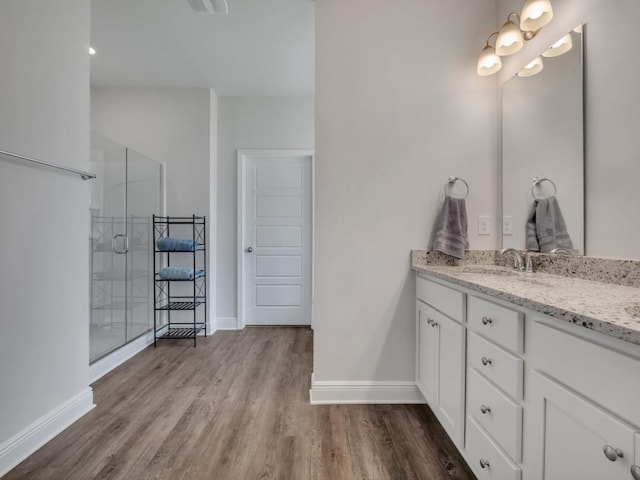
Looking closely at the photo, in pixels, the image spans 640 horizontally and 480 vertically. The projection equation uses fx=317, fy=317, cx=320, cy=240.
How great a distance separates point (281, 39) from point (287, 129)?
109 centimetres

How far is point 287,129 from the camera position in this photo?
3623 mm

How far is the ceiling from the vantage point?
2.29 meters

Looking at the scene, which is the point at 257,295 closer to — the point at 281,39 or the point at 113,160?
the point at 113,160

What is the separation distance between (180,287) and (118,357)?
3.05ft

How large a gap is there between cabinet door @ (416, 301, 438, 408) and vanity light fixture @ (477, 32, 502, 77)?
4.73 ft

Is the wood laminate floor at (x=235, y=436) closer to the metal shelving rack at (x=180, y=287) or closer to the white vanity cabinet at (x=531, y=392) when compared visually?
the white vanity cabinet at (x=531, y=392)

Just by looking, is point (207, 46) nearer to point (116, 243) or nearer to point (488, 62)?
point (116, 243)

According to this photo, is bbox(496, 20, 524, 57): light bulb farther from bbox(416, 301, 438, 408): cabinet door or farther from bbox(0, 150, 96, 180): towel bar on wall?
bbox(0, 150, 96, 180): towel bar on wall

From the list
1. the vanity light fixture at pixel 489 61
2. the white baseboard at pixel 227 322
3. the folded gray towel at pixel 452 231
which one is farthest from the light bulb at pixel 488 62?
the white baseboard at pixel 227 322

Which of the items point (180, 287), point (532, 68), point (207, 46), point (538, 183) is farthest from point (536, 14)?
point (180, 287)

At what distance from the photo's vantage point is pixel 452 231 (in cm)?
192

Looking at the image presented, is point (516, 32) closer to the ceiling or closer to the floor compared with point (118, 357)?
closer to the ceiling

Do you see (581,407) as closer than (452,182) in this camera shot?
A: Yes

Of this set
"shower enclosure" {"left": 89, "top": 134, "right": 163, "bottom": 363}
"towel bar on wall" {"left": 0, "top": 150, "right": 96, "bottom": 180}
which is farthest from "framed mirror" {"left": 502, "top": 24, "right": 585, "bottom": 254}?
"shower enclosure" {"left": 89, "top": 134, "right": 163, "bottom": 363}
